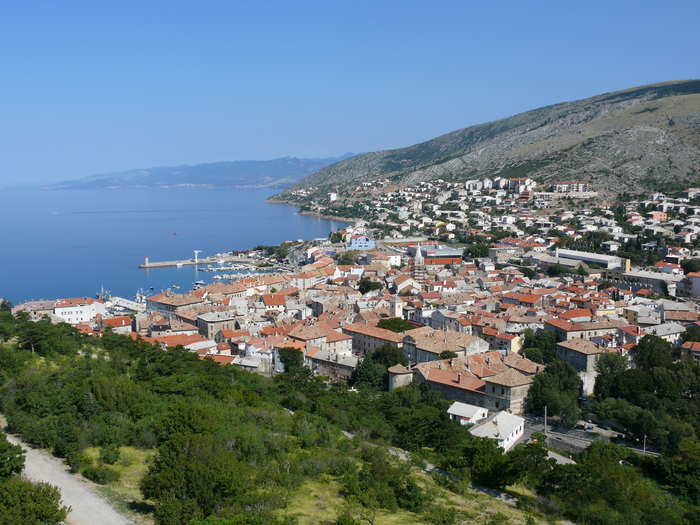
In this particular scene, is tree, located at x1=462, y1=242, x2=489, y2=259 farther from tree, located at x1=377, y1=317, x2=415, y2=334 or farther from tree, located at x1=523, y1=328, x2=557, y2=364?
tree, located at x1=523, y1=328, x2=557, y2=364

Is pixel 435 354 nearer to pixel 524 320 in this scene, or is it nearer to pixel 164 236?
pixel 524 320

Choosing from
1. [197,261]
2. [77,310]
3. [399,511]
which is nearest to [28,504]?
[399,511]

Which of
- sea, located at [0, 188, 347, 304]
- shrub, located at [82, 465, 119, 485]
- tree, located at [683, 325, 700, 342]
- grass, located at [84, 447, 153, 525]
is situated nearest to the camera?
grass, located at [84, 447, 153, 525]

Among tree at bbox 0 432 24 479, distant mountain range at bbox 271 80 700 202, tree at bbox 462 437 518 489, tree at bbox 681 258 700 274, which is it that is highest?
distant mountain range at bbox 271 80 700 202

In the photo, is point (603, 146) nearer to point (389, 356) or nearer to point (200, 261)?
point (200, 261)

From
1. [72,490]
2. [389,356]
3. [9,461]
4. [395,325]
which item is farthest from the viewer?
[395,325]

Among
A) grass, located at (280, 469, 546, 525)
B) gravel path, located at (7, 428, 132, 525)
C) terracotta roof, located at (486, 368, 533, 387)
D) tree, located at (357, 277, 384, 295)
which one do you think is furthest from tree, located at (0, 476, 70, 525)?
tree, located at (357, 277, 384, 295)

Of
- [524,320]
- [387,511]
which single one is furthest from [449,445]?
[524,320]
